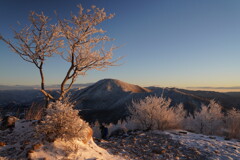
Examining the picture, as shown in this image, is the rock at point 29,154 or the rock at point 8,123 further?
the rock at point 8,123

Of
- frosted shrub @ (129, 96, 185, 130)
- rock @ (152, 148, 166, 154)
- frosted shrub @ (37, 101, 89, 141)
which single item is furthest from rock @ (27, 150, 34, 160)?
frosted shrub @ (129, 96, 185, 130)

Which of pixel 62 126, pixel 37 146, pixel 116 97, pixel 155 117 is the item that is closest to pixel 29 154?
pixel 37 146

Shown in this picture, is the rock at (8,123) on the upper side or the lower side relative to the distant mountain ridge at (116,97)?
upper

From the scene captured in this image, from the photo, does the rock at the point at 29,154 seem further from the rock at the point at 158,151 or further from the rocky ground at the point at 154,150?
the rock at the point at 158,151

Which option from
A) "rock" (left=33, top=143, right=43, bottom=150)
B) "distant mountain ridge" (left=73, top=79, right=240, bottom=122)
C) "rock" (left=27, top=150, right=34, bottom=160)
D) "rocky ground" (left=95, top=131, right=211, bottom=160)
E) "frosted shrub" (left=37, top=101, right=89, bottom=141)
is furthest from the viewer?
"distant mountain ridge" (left=73, top=79, right=240, bottom=122)

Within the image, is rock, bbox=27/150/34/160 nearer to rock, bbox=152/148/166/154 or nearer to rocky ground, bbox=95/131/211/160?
rocky ground, bbox=95/131/211/160

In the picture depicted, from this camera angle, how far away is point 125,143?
6.74m

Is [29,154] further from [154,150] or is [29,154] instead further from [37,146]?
[154,150]

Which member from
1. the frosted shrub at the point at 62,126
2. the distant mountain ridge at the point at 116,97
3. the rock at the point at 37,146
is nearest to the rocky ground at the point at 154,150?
the frosted shrub at the point at 62,126

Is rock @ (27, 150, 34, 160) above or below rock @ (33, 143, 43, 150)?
below

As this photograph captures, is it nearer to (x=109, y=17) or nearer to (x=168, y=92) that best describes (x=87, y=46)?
(x=109, y=17)

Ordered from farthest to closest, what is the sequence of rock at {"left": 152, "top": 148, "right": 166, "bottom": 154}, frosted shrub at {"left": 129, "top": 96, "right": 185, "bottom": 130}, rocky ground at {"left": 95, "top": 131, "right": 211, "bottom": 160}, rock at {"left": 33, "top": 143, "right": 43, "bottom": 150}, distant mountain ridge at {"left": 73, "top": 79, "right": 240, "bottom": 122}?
distant mountain ridge at {"left": 73, "top": 79, "right": 240, "bottom": 122}, frosted shrub at {"left": 129, "top": 96, "right": 185, "bottom": 130}, rock at {"left": 152, "top": 148, "right": 166, "bottom": 154}, rocky ground at {"left": 95, "top": 131, "right": 211, "bottom": 160}, rock at {"left": 33, "top": 143, "right": 43, "bottom": 150}

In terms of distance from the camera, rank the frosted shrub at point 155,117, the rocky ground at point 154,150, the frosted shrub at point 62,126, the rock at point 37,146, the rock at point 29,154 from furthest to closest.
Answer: the frosted shrub at point 155,117
the rocky ground at point 154,150
the frosted shrub at point 62,126
the rock at point 37,146
the rock at point 29,154

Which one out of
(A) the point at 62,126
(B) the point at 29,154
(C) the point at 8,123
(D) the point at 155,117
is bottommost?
(D) the point at 155,117
